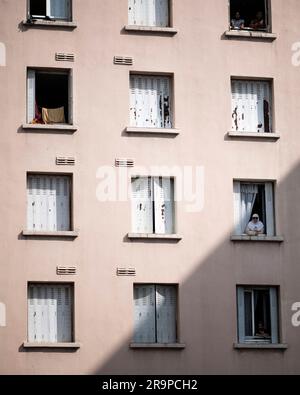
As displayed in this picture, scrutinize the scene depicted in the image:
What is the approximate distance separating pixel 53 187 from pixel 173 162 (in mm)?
4162

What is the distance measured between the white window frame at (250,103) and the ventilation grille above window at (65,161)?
595 centimetres

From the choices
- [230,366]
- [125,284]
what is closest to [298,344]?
[230,366]

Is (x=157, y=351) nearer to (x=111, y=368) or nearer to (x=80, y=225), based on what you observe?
(x=111, y=368)

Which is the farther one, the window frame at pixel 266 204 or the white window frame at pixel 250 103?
the white window frame at pixel 250 103

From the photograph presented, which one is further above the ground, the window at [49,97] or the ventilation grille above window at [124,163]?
the window at [49,97]

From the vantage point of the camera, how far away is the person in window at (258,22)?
154 ft

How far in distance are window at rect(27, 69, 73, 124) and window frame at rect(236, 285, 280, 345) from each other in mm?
8258

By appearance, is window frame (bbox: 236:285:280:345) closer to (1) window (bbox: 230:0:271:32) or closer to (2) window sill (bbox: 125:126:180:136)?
(2) window sill (bbox: 125:126:180:136)

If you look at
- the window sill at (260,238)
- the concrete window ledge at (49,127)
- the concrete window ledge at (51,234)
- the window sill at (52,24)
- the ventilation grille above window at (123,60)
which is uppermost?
the window sill at (52,24)

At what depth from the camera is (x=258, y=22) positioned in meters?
46.9


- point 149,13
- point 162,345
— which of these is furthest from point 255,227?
point 149,13

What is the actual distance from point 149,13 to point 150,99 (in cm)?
307

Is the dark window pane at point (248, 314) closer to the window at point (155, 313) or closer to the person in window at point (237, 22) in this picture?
the window at point (155, 313)

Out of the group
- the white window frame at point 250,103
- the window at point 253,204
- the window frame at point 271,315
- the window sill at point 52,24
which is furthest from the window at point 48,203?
the white window frame at point 250,103
